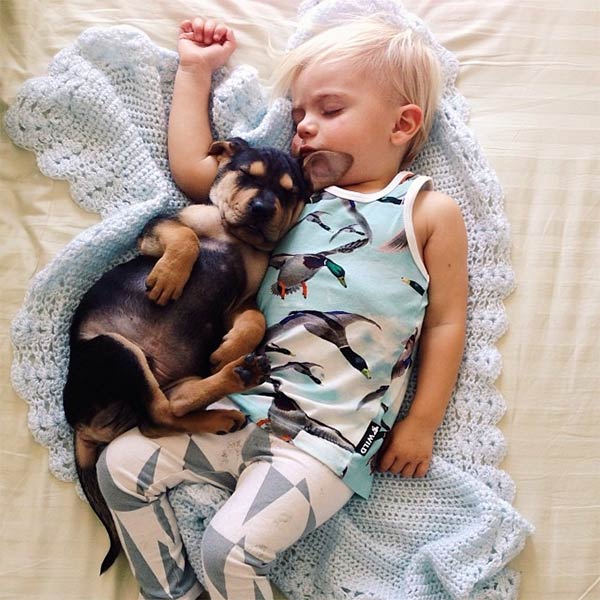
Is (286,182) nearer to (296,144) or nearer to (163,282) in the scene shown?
(296,144)

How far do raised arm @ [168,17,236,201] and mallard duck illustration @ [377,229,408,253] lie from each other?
0.99 ft

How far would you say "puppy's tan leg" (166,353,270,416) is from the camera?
112cm

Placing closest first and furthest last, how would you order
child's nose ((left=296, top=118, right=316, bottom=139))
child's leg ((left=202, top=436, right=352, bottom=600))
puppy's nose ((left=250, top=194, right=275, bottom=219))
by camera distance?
child's leg ((left=202, top=436, right=352, bottom=600)), puppy's nose ((left=250, top=194, right=275, bottom=219)), child's nose ((left=296, top=118, right=316, bottom=139))

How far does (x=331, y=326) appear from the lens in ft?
3.87

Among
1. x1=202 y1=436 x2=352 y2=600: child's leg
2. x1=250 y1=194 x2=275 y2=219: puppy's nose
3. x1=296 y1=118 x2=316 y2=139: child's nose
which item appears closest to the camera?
x1=202 y1=436 x2=352 y2=600: child's leg

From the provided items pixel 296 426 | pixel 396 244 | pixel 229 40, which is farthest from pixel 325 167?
pixel 296 426

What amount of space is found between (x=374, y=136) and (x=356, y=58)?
13 centimetres

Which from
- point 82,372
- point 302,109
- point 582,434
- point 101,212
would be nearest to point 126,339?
point 82,372

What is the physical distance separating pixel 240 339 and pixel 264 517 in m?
0.26

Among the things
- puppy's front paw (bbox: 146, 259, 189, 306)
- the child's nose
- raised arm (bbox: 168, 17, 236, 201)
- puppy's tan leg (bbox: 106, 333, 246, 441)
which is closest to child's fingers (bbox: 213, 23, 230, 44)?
raised arm (bbox: 168, 17, 236, 201)

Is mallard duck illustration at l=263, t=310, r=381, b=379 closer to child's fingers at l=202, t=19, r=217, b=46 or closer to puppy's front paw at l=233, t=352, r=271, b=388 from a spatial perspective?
puppy's front paw at l=233, t=352, r=271, b=388

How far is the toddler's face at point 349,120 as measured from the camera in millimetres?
1258

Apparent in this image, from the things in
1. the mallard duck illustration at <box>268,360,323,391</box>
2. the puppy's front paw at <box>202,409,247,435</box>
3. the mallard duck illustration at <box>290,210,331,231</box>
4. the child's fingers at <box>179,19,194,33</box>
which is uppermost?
the child's fingers at <box>179,19,194,33</box>

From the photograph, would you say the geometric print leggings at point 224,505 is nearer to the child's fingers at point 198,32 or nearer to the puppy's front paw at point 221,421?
the puppy's front paw at point 221,421
